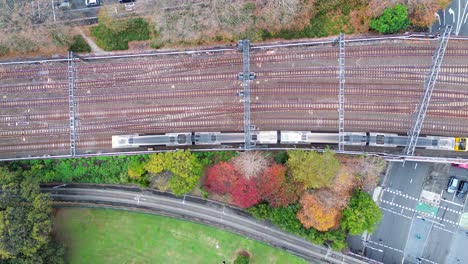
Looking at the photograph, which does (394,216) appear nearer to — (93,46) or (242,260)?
(242,260)

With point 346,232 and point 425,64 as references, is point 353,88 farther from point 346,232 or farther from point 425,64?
point 346,232

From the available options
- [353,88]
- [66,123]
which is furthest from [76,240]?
[353,88]

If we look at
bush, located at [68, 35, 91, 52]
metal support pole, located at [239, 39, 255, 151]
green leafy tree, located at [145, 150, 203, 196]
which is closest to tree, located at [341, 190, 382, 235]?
metal support pole, located at [239, 39, 255, 151]

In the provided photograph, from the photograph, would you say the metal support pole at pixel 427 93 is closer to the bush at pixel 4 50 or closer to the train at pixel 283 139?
the train at pixel 283 139

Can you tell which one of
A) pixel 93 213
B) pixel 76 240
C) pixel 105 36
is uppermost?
pixel 105 36

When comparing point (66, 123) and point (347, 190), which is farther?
point (66, 123)

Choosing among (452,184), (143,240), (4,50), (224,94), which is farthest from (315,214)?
(4,50)
